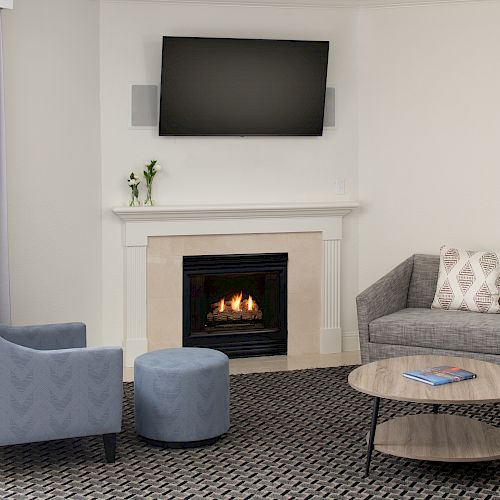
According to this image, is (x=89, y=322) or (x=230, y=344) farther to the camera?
(x=230, y=344)

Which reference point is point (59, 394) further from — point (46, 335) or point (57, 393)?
point (46, 335)

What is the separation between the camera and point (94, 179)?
6.25 m

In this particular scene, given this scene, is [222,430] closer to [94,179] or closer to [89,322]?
[89,322]

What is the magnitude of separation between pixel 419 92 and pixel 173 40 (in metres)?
1.81

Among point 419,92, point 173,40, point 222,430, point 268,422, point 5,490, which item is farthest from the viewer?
point 419,92

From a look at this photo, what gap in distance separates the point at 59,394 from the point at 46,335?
2.61 ft

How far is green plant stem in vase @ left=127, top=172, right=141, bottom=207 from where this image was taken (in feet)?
20.6

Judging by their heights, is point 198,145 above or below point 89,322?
above

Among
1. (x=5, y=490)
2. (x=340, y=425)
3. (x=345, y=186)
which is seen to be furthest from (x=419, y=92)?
(x=5, y=490)

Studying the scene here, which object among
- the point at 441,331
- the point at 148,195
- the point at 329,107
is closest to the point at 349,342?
the point at 441,331

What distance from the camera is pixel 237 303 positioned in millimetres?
6805

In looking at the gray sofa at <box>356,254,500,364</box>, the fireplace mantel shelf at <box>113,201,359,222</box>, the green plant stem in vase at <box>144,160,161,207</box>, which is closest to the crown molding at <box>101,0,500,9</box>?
the green plant stem in vase at <box>144,160,161,207</box>

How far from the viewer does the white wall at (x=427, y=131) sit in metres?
6.45

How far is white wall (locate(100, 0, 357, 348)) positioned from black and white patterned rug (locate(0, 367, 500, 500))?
178 cm
